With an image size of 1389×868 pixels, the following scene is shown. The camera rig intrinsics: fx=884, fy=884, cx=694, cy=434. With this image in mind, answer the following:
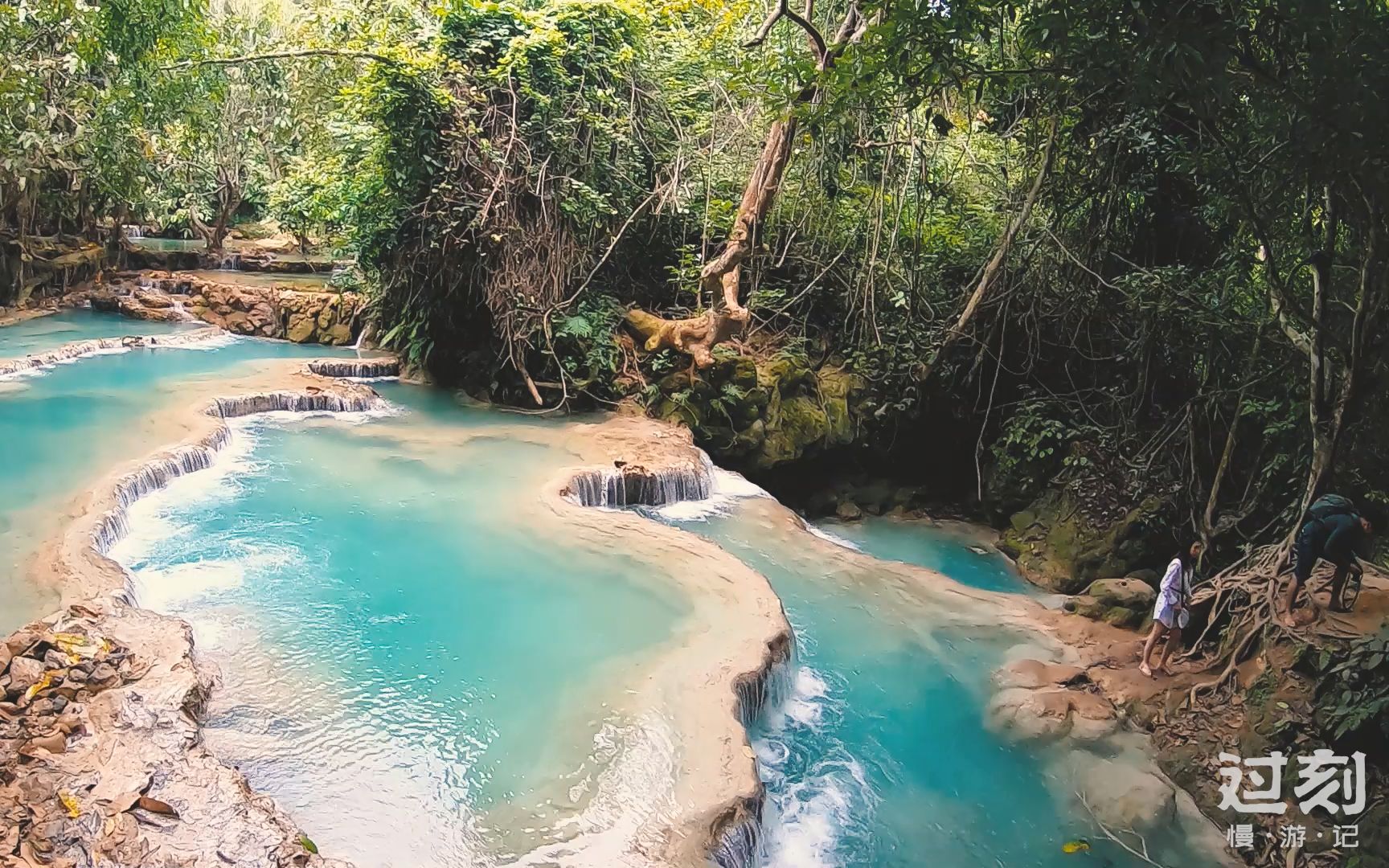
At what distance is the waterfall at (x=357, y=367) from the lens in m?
12.9

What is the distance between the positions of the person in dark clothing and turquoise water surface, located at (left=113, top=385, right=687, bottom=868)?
14.0 feet

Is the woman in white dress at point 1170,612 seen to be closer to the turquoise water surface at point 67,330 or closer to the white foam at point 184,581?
the white foam at point 184,581

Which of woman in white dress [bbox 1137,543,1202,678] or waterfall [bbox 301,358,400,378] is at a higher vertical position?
waterfall [bbox 301,358,400,378]

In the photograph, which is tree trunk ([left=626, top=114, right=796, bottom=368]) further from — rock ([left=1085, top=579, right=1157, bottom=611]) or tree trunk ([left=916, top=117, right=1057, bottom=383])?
rock ([left=1085, top=579, right=1157, bottom=611])

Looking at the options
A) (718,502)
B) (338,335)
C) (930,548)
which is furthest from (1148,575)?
(338,335)

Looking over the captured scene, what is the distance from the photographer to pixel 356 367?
13117 mm

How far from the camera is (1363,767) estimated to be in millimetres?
5145

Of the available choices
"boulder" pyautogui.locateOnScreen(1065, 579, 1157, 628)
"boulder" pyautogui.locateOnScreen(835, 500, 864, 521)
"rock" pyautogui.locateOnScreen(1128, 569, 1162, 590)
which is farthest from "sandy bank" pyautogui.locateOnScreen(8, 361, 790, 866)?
"rock" pyautogui.locateOnScreen(1128, 569, 1162, 590)

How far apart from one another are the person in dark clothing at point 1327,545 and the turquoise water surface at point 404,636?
14.0 ft

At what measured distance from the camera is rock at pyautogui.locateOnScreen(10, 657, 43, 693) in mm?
4406

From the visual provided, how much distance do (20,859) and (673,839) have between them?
263 centimetres

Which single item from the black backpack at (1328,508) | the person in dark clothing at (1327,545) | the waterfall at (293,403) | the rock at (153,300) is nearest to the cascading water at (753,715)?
the person in dark clothing at (1327,545)

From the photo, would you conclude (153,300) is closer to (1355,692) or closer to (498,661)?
(498,661)

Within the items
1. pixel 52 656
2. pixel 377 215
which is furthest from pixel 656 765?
pixel 377 215
